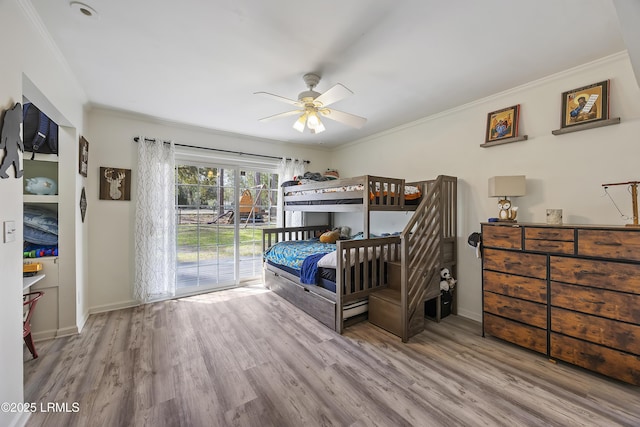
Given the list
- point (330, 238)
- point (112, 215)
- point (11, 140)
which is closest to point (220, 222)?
point (112, 215)

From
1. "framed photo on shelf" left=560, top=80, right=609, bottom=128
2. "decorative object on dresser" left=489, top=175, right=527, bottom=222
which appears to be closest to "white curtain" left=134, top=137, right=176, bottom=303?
"decorative object on dresser" left=489, top=175, right=527, bottom=222

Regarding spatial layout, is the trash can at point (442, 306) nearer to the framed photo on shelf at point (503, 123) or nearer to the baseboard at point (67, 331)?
the framed photo on shelf at point (503, 123)

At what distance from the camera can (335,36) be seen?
1.82 metres

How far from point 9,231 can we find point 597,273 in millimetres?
3834

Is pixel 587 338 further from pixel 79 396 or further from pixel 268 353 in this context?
pixel 79 396

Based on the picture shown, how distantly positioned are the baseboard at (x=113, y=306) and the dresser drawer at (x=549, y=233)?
457 cm

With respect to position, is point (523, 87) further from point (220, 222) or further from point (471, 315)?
point (220, 222)

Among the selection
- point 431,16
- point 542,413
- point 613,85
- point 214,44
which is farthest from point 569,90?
point 214,44

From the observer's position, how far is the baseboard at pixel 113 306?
123 inches

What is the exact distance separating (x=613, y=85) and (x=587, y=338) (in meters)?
2.08

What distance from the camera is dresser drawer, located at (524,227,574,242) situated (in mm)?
2010

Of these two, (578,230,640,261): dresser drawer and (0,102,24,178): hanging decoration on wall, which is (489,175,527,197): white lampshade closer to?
(578,230,640,261): dresser drawer

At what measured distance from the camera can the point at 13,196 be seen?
1463 millimetres

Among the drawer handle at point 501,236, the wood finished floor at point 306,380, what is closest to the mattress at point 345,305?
the wood finished floor at point 306,380
